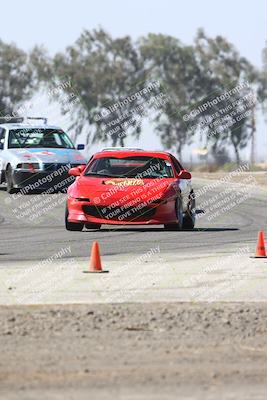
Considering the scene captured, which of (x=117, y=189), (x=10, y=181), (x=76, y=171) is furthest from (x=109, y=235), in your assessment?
(x=10, y=181)

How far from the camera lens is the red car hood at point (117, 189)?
2164 cm

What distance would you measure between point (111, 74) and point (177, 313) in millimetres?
93591

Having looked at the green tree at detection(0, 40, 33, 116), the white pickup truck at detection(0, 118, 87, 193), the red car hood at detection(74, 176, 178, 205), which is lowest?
the green tree at detection(0, 40, 33, 116)

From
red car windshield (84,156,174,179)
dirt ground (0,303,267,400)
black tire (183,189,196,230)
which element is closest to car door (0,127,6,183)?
red car windshield (84,156,174,179)

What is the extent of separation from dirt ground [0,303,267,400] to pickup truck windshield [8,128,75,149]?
68.0 ft

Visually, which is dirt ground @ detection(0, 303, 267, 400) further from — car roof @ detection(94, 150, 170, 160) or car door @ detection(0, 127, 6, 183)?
car door @ detection(0, 127, 6, 183)

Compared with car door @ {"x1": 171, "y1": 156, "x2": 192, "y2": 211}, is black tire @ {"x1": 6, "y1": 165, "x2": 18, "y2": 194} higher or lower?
lower

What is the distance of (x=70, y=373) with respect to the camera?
8.79 meters

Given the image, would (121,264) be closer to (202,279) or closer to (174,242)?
(202,279)

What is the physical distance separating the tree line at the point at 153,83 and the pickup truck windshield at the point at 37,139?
58195 millimetres

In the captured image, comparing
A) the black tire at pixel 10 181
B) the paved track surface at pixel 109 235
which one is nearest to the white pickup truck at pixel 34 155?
the black tire at pixel 10 181

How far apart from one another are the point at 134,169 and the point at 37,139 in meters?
10.3

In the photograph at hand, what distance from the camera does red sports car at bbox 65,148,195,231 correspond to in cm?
2166

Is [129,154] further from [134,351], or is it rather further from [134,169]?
[134,351]
